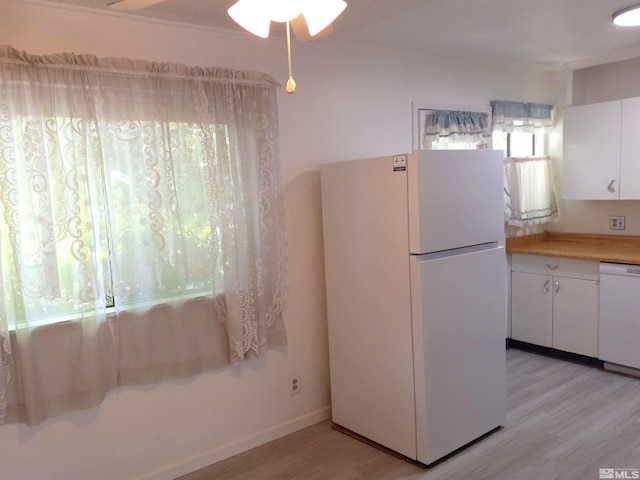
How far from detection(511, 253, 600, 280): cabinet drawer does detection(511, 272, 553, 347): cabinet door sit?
5 cm

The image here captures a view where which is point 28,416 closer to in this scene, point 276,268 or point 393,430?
point 276,268

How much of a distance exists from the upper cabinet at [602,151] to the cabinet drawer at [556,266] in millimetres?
598

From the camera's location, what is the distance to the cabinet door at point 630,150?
3.91 meters

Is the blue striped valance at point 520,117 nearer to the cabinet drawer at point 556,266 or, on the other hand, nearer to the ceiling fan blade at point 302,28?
the cabinet drawer at point 556,266

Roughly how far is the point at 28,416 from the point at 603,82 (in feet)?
15.5

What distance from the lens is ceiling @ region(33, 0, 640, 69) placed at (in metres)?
2.54

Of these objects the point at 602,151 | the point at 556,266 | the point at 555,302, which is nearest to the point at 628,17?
the point at 602,151

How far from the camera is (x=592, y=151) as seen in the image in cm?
419

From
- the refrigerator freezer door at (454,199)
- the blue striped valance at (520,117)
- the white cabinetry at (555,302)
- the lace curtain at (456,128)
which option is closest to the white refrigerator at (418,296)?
the refrigerator freezer door at (454,199)

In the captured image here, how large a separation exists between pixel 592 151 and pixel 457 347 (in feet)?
7.69

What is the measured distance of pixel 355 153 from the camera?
340 centimetres

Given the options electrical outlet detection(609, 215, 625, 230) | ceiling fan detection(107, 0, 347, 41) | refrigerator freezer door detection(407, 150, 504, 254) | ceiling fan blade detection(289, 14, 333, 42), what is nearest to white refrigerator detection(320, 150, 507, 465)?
refrigerator freezer door detection(407, 150, 504, 254)

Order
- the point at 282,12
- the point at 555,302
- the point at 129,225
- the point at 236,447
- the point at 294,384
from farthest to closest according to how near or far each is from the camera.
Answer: the point at 555,302
the point at 294,384
the point at 236,447
the point at 129,225
the point at 282,12

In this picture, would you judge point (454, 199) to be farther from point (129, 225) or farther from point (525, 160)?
point (525, 160)
